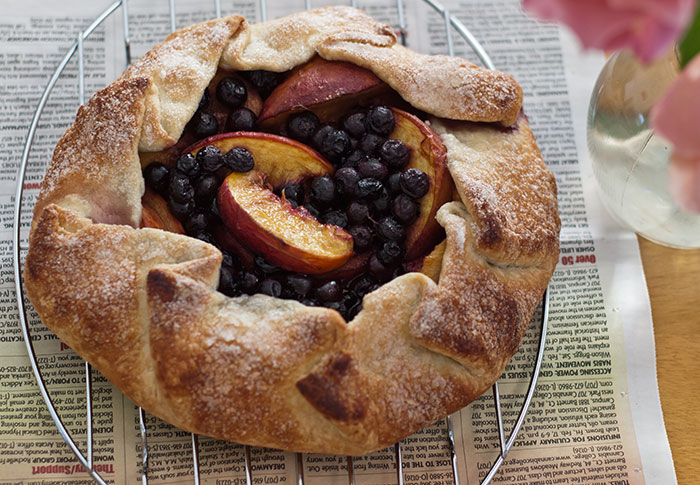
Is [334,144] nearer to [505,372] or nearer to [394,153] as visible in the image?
[394,153]

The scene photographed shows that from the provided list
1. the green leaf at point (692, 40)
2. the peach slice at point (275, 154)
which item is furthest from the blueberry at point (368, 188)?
the green leaf at point (692, 40)

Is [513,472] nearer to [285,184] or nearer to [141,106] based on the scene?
[285,184]

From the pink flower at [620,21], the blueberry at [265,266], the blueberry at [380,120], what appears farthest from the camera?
the blueberry at [380,120]

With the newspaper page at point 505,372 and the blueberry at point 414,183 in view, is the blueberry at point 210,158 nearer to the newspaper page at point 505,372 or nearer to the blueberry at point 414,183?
the blueberry at point 414,183

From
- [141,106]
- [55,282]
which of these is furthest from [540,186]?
[55,282]

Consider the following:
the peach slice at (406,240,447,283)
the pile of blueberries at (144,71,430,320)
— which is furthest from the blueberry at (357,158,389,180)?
the peach slice at (406,240,447,283)

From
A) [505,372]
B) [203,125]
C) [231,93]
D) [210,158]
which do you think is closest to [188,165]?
[210,158]
